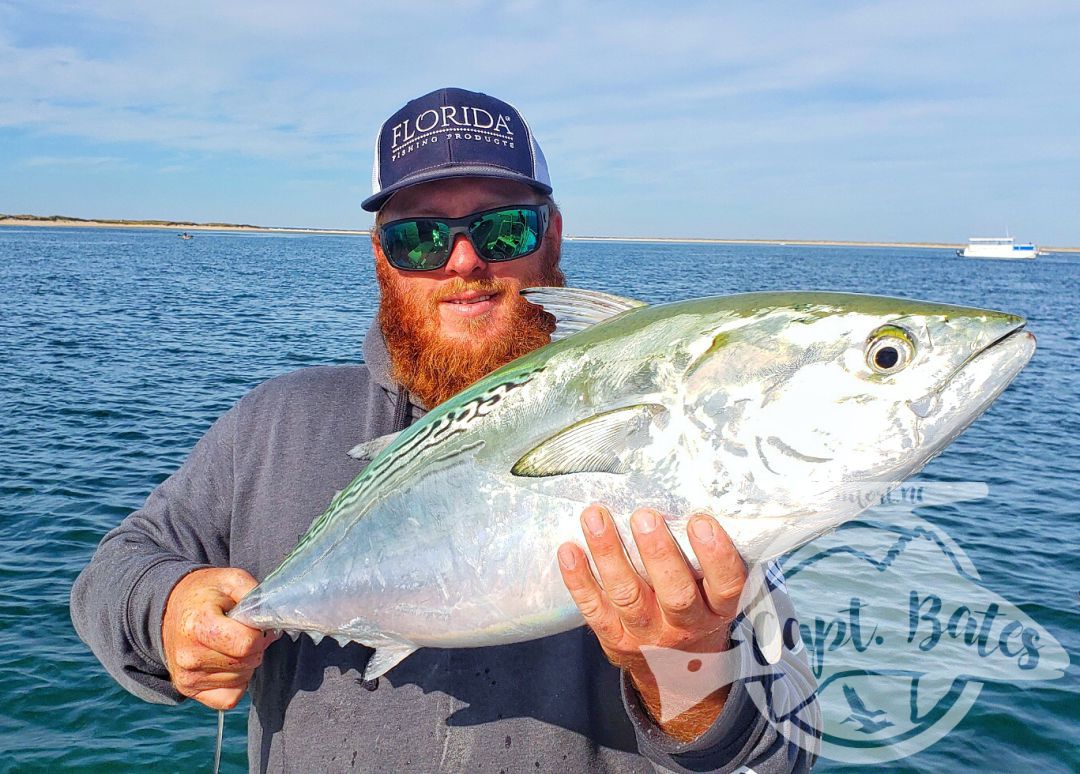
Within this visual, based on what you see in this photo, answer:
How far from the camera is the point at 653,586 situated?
1867 mm

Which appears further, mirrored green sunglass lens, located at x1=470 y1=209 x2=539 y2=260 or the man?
mirrored green sunglass lens, located at x1=470 y1=209 x2=539 y2=260

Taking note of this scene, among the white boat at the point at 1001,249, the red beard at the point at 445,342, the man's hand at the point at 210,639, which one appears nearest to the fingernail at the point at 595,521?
the man's hand at the point at 210,639

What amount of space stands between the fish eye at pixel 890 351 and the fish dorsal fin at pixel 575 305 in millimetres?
636

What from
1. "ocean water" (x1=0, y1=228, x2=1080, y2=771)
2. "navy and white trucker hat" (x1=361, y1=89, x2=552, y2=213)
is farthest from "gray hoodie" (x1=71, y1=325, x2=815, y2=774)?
"ocean water" (x1=0, y1=228, x2=1080, y2=771)

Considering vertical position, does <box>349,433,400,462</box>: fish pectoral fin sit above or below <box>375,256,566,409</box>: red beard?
below

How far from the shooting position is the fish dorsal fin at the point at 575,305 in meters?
2.15

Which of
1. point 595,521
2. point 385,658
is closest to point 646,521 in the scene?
point 595,521

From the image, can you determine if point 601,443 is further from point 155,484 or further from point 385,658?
point 155,484

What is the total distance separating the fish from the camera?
67.4 inches

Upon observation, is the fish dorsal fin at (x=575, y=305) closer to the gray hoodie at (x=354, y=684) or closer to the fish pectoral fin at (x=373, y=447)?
the fish pectoral fin at (x=373, y=447)

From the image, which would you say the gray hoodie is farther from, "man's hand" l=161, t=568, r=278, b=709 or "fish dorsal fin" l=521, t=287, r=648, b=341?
"fish dorsal fin" l=521, t=287, r=648, b=341

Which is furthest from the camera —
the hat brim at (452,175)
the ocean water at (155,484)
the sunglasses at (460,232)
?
the ocean water at (155,484)

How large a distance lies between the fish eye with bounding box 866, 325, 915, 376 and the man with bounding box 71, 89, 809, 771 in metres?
0.52

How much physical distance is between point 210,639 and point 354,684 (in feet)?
1.53
